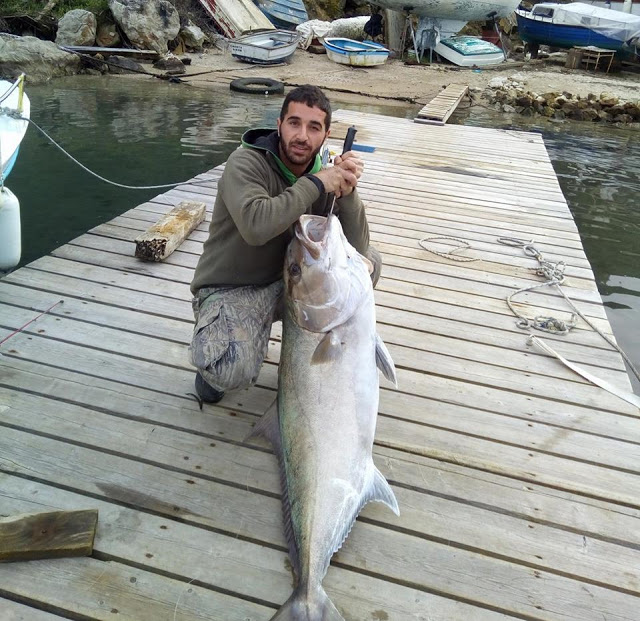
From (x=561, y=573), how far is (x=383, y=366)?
3.60ft

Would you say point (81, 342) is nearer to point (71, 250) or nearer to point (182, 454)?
point (182, 454)

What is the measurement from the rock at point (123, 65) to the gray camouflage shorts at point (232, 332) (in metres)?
19.3

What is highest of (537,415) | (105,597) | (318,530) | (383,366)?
(383,366)

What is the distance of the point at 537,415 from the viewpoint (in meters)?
3.34

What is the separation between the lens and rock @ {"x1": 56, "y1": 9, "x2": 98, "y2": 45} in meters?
20.1

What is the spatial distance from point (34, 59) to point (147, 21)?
494cm

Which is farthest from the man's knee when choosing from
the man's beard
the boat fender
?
the boat fender

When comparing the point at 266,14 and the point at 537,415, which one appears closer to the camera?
the point at 537,415

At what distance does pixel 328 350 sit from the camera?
8.45ft

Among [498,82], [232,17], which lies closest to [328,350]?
[498,82]

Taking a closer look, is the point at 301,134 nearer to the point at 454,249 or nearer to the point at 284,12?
the point at 454,249

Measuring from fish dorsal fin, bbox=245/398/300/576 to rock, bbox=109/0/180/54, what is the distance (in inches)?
875

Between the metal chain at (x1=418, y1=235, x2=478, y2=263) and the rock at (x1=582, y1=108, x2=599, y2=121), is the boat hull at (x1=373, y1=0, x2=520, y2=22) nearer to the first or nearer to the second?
the rock at (x1=582, y1=108, x2=599, y2=121)

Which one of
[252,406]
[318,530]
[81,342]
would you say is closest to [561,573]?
[318,530]
